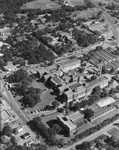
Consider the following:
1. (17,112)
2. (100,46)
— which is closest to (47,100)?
(17,112)

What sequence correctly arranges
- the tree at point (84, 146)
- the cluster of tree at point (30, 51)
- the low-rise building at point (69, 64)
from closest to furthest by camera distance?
the tree at point (84, 146) → the low-rise building at point (69, 64) → the cluster of tree at point (30, 51)

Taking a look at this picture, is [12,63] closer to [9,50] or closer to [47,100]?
[9,50]

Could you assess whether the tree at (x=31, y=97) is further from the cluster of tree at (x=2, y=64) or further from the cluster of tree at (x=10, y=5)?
the cluster of tree at (x=10, y=5)

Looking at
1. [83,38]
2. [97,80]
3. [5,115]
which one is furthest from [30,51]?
[5,115]

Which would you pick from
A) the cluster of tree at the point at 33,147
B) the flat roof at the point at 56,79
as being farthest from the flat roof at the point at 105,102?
the cluster of tree at the point at 33,147

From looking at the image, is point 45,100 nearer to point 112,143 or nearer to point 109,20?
point 112,143
